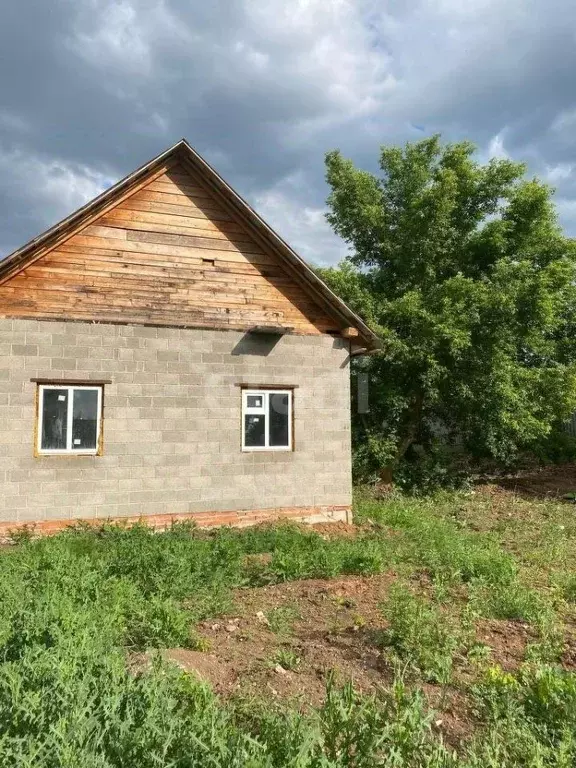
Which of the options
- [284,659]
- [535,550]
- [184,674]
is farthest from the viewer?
[535,550]

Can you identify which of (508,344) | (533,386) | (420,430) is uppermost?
(508,344)

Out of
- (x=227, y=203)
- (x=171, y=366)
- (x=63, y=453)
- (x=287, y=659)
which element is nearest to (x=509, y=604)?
(x=287, y=659)

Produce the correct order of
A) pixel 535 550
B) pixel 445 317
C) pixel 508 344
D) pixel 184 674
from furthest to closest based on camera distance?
pixel 508 344 → pixel 445 317 → pixel 535 550 → pixel 184 674

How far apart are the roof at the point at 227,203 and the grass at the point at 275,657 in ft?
12.9

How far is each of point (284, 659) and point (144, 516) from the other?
537 centimetres

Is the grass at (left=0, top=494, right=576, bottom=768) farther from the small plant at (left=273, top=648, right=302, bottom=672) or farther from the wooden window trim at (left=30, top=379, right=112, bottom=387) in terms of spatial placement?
the wooden window trim at (left=30, top=379, right=112, bottom=387)

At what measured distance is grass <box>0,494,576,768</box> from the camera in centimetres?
277

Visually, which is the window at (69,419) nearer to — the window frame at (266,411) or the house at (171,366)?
the house at (171,366)

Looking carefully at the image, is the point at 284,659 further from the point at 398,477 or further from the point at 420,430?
the point at 420,430

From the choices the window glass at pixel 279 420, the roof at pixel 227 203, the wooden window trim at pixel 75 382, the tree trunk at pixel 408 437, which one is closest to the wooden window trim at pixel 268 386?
the window glass at pixel 279 420

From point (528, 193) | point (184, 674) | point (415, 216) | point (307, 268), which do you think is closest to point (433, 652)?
point (184, 674)

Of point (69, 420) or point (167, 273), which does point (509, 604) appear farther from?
point (167, 273)

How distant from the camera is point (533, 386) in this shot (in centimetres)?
1450

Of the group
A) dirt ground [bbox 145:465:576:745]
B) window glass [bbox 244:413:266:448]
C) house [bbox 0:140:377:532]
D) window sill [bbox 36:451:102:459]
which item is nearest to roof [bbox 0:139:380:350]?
house [bbox 0:140:377:532]
